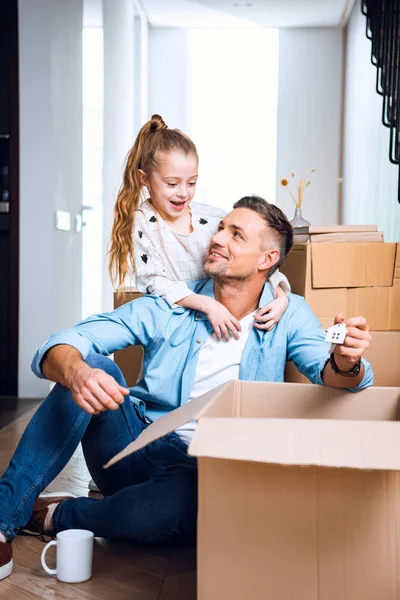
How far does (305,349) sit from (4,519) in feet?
2.48

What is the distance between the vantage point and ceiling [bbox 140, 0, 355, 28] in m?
6.96

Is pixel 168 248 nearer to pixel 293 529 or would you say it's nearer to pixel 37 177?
pixel 293 529

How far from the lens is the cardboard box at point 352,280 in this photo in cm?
230

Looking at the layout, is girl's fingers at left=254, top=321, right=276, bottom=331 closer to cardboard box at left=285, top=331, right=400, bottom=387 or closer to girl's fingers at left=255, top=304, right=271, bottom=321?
girl's fingers at left=255, top=304, right=271, bottom=321

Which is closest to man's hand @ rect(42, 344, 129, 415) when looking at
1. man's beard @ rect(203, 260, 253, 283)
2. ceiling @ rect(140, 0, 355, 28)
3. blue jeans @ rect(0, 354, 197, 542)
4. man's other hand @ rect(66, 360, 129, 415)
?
man's other hand @ rect(66, 360, 129, 415)

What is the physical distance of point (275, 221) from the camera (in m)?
1.93

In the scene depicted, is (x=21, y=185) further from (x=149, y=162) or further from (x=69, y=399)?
(x=69, y=399)

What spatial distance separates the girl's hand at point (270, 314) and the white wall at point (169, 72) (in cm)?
630

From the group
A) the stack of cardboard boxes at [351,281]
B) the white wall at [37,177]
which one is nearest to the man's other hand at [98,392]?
the stack of cardboard boxes at [351,281]

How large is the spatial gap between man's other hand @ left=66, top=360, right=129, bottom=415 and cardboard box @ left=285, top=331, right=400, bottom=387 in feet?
3.36

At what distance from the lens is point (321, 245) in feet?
7.53

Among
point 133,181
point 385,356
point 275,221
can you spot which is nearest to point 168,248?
point 133,181

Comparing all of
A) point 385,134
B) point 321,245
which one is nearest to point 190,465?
point 321,245

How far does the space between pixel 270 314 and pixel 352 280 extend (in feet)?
2.08
